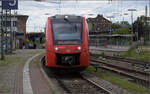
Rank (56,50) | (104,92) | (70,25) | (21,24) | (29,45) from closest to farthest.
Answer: (104,92) → (56,50) → (70,25) → (29,45) → (21,24)

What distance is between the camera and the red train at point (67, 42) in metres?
12.5

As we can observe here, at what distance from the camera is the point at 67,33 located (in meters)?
13.2

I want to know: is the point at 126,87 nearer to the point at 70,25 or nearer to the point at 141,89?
the point at 141,89

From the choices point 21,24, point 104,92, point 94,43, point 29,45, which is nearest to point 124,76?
point 104,92

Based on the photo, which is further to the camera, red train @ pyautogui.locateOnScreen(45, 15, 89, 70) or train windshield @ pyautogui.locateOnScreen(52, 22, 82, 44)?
train windshield @ pyautogui.locateOnScreen(52, 22, 82, 44)

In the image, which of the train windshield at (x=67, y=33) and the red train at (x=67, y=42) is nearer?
the red train at (x=67, y=42)

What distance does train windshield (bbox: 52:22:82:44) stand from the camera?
42.0 feet

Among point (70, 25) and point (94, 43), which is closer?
point (70, 25)

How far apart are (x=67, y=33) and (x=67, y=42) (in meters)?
0.61

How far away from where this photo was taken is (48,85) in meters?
10.6

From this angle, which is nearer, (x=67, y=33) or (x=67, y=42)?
(x=67, y=42)

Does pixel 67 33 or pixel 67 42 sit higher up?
pixel 67 33

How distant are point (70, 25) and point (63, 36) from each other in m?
0.74

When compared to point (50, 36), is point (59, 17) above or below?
above
